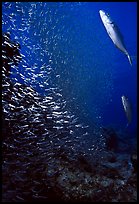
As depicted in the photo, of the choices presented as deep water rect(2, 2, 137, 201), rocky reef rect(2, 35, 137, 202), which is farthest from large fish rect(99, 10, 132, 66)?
rocky reef rect(2, 35, 137, 202)

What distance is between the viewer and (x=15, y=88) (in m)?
4.88

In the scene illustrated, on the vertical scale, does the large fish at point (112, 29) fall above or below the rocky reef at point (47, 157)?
above

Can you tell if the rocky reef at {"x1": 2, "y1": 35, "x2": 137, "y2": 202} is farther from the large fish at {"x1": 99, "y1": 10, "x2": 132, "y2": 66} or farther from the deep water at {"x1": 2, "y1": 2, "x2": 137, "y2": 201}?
the large fish at {"x1": 99, "y1": 10, "x2": 132, "y2": 66}

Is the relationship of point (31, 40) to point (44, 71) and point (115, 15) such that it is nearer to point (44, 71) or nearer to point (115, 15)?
point (44, 71)

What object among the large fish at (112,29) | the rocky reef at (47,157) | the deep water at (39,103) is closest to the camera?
the large fish at (112,29)

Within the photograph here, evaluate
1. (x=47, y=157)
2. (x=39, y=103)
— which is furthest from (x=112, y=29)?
(x=47, y=157)

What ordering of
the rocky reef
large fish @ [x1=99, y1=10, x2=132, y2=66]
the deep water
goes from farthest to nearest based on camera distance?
the deep water
the rocky reef
large fish @ [x1=99, y1=10, x2=132, y2=66]

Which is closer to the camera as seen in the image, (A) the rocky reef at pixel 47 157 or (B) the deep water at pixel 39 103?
(A) the rocky reef at pixel 47 157

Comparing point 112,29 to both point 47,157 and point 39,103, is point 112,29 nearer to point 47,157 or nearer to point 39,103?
point 39,103

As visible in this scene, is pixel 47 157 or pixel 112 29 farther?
pixel 47 157

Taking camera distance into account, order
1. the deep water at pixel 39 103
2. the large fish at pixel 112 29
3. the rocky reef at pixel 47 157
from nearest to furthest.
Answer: the large fish at pixel 112 29 < the rocky reef at pixel 47 157 < the deep water at pixel 39 103

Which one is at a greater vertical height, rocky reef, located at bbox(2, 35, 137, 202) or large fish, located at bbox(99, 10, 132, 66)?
large fish, located at bbox(99, 10, 132, 66)

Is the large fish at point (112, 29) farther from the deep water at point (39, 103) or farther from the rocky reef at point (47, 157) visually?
the rocky reef at point (47, 157)

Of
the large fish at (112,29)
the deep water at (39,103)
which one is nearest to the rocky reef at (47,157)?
the deep water at (39,103)
